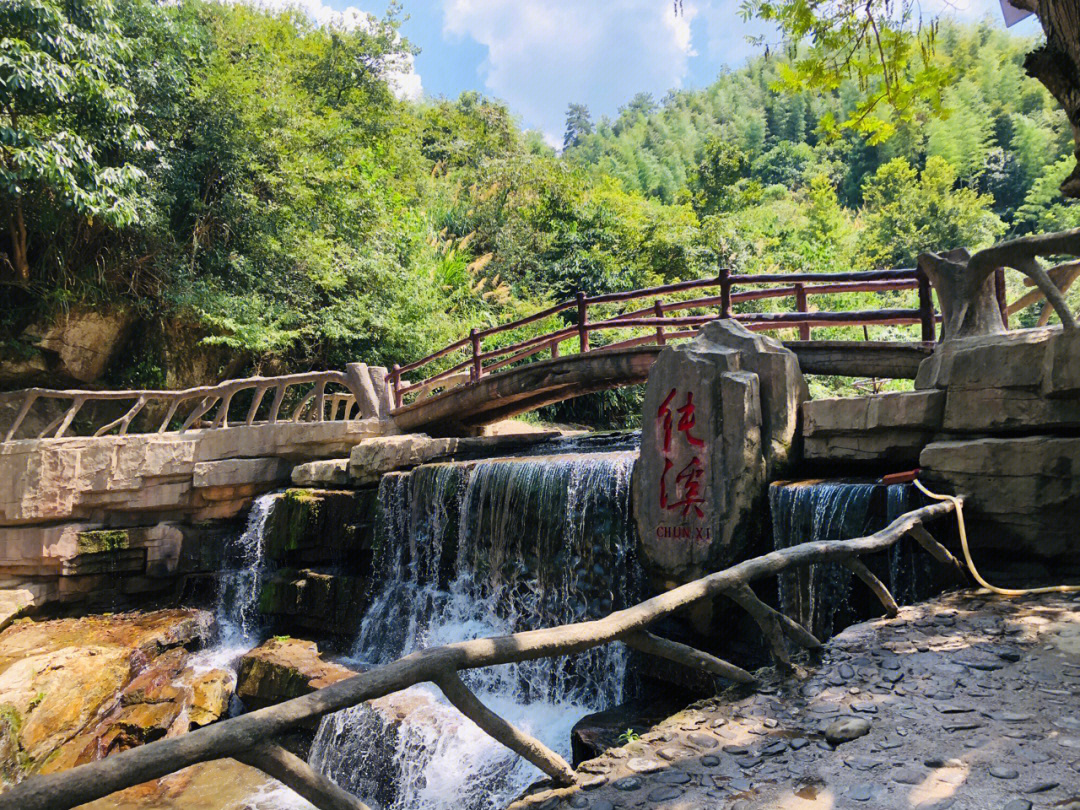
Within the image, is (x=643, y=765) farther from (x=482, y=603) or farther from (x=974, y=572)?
(x=482, y=603)

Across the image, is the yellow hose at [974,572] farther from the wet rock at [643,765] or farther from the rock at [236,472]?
the rock at [236,472]

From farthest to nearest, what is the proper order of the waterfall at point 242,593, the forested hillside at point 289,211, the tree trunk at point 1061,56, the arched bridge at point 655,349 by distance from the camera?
the forested hillside at point 289,211, the waterfall at point 242,593, the arched bridge at point 655,349, the tree trunk at point 1061,56

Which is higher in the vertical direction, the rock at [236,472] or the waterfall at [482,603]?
the rock at [236,472]

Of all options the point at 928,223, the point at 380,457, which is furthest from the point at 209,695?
the point at 928,223

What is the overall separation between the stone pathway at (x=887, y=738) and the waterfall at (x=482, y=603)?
248 cm

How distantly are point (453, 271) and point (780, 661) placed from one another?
15277mm

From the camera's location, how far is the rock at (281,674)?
671 centimetres

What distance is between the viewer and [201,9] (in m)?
17.2

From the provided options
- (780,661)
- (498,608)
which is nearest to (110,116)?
(498,608)

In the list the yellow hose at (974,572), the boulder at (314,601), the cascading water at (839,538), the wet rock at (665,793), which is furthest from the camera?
the boulder at (314,601)

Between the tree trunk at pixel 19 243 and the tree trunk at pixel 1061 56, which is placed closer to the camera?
the tree trunk at pixel 1061 56

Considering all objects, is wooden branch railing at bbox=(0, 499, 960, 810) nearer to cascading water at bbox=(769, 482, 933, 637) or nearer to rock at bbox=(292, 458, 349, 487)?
cascading water at bbox=(769, 482, 933, 637)

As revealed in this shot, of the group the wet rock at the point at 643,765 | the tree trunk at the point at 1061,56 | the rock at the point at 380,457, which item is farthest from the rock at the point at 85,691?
the tree trunk at the point at 1061,56

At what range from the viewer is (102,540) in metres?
9.57
